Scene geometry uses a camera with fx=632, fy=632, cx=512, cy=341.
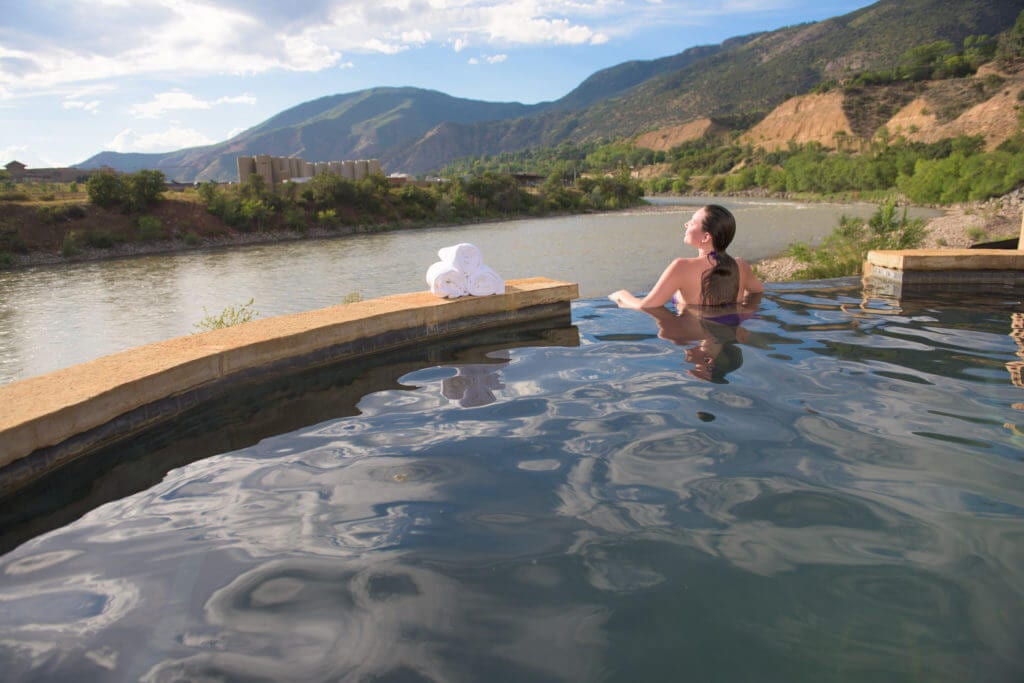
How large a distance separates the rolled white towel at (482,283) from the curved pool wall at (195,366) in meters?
0.10

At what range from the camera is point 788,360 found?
446 cm

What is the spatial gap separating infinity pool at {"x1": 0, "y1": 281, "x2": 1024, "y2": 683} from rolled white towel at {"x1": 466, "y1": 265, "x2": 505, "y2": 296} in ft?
6.48

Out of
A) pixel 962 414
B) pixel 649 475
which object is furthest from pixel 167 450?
pixel 962 414

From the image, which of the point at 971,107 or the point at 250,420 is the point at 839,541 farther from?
the point at 971,107

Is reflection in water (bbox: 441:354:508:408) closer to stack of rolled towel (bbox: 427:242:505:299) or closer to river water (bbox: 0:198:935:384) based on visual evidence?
stack of rolled towel (bbox: 427:242:505:299)

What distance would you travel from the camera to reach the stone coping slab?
118 inches

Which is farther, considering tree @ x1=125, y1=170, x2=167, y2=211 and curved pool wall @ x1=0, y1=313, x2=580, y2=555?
tree @ x1=125, y1=170, x2=167, y2=211

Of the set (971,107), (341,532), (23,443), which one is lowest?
(341,532)

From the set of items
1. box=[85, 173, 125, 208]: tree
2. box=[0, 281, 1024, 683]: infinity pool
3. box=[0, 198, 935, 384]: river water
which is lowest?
box=[0, 198, 935, 384]: river water

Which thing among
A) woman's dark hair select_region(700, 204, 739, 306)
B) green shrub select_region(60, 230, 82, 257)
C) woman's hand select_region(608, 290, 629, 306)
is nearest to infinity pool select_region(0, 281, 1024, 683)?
woman's dark hair select_region(700, 204, 739, 306)

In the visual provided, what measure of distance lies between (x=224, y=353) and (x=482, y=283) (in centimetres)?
254

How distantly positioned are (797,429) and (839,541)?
110 centimetres

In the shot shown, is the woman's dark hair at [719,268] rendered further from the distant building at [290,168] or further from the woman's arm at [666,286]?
the distant building at [290,168]

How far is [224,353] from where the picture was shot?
3.97 meters
